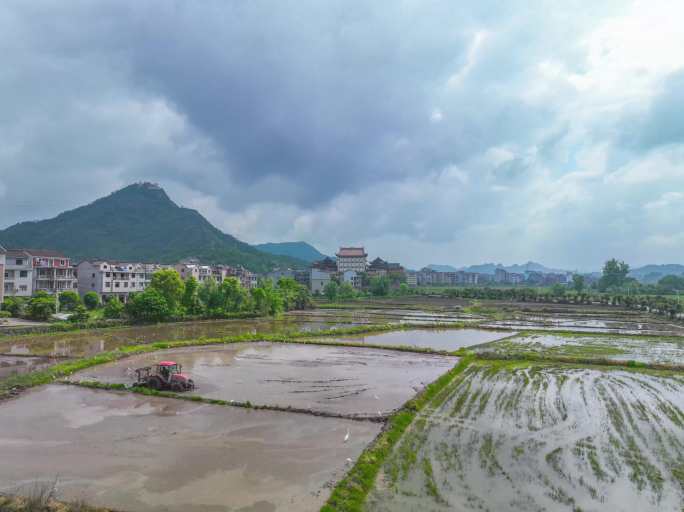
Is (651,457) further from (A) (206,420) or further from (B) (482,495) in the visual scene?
(A) (206,420)

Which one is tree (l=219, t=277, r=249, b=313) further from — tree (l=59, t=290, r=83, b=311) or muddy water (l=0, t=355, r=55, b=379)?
muddy water (l=0, t=355, r=55, b=379)

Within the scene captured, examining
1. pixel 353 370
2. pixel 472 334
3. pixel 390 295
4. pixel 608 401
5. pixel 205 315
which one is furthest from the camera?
pixel 390 295

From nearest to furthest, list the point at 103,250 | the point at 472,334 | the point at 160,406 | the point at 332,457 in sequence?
the point at 332,457, the point at 160,406, the point at 472,334, the point at 103,250

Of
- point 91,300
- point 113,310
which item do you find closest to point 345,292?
point 91,300

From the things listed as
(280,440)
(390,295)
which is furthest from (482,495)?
(390,295)

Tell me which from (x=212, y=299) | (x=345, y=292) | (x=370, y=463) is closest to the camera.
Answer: (x=370, y=463)

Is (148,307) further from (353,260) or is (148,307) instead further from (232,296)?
(353,260)

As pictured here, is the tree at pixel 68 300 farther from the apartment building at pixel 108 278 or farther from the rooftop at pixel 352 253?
the rooftop at pixel 352 253
